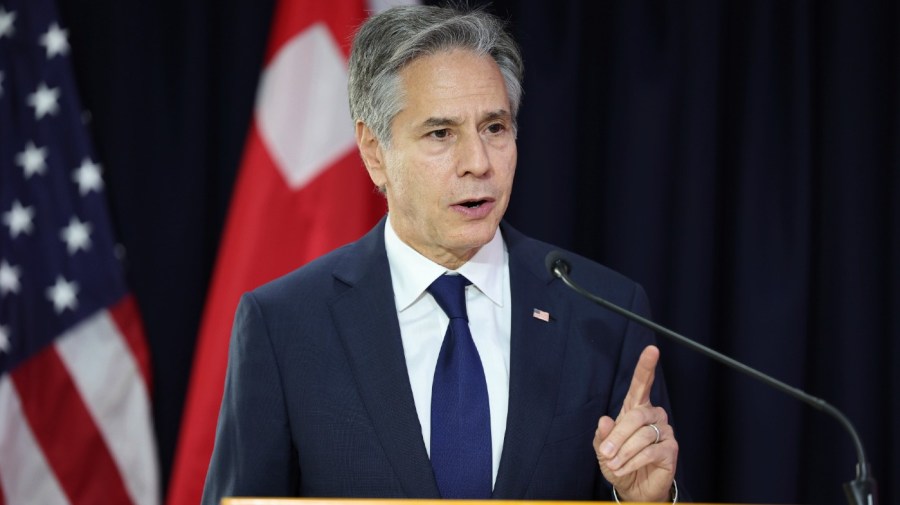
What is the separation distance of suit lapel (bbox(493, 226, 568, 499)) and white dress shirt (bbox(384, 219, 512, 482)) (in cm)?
3

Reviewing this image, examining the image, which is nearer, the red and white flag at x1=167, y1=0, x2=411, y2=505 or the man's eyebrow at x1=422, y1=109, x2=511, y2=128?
the man's eyebrow at x1=422, y1=109, x2=511, y2=128

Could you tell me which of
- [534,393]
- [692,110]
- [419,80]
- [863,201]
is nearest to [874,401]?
[863,201]

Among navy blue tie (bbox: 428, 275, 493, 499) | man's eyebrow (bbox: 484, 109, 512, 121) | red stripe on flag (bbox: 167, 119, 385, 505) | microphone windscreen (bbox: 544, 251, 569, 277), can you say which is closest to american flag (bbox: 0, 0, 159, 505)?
red stripe on flag (bbox: 167, 119, 385, 505)

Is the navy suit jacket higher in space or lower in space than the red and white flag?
lower

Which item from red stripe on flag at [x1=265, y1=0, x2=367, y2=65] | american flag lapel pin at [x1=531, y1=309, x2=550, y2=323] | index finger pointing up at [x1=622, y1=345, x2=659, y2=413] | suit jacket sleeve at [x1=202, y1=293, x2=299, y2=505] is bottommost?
suit jacket sleeve at [x1=202, y1=293, x2=299, y2=505]

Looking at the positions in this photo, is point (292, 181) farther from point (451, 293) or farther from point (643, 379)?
point (643, 379)

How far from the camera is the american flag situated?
8.79 ft

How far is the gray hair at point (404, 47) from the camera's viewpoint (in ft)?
6.20

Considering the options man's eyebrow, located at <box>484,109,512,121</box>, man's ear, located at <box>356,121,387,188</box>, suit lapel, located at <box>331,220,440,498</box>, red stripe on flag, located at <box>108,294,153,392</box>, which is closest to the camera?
suit lapel, located at <box>331,220,440,498</box>

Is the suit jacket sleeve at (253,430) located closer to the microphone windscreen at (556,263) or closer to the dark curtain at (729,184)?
the microphone windscreen at (556,263)

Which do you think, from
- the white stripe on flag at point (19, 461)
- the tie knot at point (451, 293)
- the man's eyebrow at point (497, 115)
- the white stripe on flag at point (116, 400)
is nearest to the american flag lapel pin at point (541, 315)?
the tie knot at point (451, 293)

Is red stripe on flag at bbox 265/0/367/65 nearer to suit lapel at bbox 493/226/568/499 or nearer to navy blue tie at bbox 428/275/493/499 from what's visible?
suit lapel at bbox 493/226/568/499

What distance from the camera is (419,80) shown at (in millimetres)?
1875

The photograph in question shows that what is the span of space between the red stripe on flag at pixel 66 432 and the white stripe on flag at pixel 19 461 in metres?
0.02
